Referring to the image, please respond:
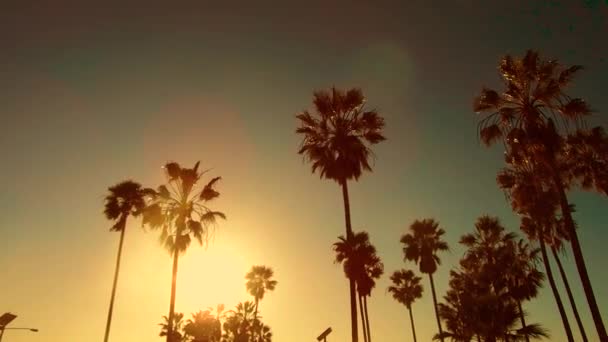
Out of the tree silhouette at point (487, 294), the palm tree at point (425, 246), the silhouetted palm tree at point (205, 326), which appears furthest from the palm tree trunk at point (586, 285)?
the silhouetted palm tree at point (205, 326)

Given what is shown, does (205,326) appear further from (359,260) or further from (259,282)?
(359,260)

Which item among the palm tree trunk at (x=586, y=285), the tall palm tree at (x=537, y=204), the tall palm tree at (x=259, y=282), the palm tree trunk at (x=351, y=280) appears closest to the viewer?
the palm tree trunk at (x=586, y=285)

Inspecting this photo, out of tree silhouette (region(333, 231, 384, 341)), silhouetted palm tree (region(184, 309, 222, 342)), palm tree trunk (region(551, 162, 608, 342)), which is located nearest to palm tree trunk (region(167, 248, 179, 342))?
tree silhouette (region(333, 231, 384, 341))

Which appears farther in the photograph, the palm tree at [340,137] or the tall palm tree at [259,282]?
the tall palm tree at [259,282]

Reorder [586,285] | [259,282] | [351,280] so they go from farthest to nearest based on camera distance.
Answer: [259,282] < [351,280] < [586,285]

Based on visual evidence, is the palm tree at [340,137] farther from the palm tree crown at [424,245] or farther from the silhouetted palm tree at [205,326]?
the silhouetted palm tree at [205,326]

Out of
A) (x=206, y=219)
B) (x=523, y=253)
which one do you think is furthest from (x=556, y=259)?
(x=206, y=219)

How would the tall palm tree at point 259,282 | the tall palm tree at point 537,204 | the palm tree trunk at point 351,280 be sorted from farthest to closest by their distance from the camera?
the tall palm tree at point 259,282
the tall palm tree at point 537,204
the palm tree trunk at point 351,280

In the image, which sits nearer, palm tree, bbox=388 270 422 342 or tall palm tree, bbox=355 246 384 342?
tall palm tree, bbox=355 246 384 342

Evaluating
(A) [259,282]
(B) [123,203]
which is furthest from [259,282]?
(B) [123,203]

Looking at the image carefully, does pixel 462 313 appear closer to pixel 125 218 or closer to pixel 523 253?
pixel 523 253

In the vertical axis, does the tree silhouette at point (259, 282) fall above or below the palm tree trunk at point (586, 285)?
above

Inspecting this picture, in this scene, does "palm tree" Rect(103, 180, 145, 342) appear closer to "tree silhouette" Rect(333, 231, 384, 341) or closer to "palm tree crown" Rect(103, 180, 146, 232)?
"palm tree crown" Rect(103, 180, 146, 232)

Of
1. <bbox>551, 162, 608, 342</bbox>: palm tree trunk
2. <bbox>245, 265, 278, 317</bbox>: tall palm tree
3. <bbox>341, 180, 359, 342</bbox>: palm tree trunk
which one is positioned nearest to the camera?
<bbox>551, 162, 608, 342</bbox>: palm tree trunk
